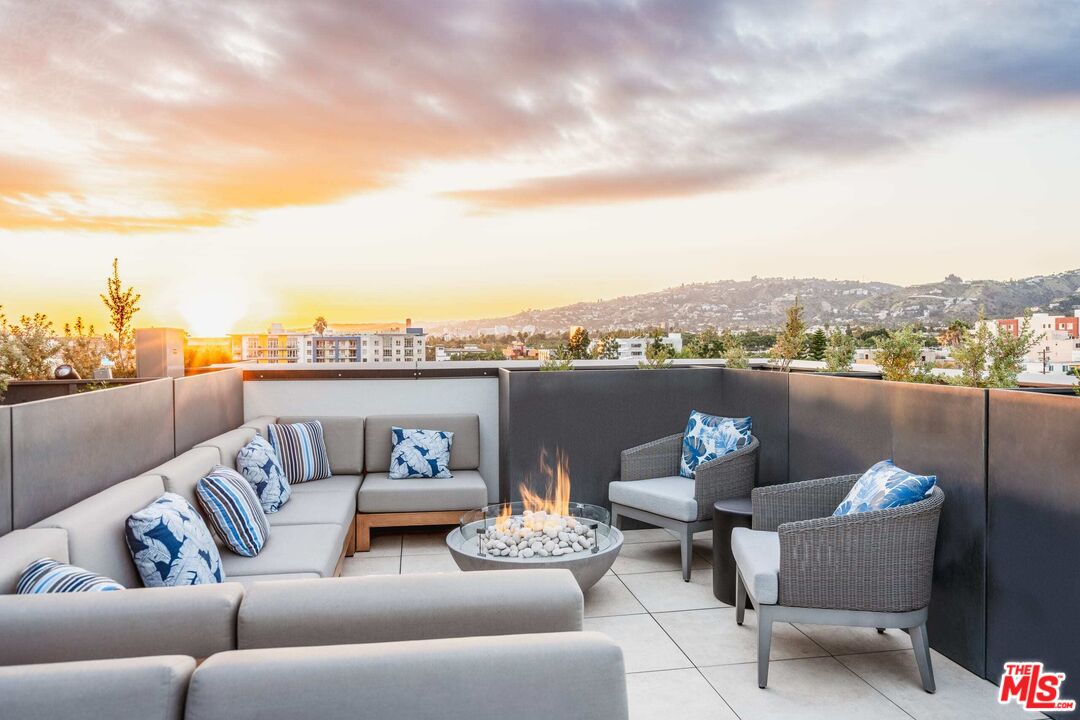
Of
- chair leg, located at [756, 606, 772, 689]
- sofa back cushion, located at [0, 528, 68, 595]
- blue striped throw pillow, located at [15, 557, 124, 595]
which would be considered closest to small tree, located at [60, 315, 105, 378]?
sofa back cushion, located at [0, 528, 68, 595]

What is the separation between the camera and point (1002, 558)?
9.21ft

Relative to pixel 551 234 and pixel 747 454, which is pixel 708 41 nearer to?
pixel 551 234

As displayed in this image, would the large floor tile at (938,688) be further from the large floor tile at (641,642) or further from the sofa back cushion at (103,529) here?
the sofa back cushion at (103,529)

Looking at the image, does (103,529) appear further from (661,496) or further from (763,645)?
(661,496)

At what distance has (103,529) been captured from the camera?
2.49m

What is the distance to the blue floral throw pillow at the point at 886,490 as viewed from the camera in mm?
2941

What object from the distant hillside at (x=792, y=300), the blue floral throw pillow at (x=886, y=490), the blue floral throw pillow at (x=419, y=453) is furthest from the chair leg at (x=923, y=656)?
the blue floral throw pillow at (x=419, y=453)

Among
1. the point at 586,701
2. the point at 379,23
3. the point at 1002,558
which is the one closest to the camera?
the point at 586,701

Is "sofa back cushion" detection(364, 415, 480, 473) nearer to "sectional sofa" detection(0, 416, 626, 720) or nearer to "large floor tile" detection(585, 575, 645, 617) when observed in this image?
"large floor tile" detection(585, 575, 645, 617)

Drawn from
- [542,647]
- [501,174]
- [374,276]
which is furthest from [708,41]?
[542,647]

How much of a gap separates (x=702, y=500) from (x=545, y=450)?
57.0 inches

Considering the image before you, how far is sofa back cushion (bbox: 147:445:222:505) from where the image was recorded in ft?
10.6

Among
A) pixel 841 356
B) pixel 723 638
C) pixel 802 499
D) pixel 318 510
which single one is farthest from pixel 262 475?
pixel 841 356

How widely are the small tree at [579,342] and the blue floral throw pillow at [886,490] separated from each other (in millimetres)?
3841
